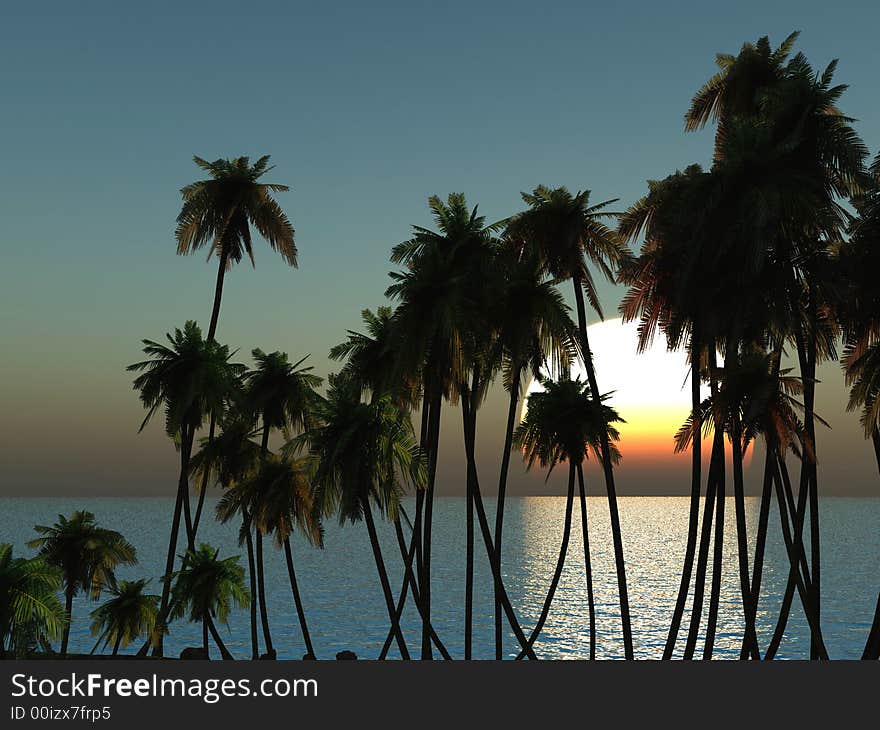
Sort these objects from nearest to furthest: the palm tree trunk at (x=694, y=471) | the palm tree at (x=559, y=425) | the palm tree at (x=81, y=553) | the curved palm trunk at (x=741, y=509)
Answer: the curved palm trunk at (x=741, y=509) < the palm tree trunk at (x=694, y=471) < the palm tree at (x=559, y=425) < the palm tree at (x=81, y=553)

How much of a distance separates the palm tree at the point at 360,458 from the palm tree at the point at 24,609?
11.6m

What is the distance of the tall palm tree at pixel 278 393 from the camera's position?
4969cm

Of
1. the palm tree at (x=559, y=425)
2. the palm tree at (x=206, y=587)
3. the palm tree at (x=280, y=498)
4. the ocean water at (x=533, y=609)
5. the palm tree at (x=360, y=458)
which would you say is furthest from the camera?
the ocean water at (x=533, y=609)

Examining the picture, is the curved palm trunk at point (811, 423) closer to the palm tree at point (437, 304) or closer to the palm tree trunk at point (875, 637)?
the palm tree trunk at point (875, 637)

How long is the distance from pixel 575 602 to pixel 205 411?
88870mm

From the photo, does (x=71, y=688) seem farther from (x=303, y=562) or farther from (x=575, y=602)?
(x=303, y=562)

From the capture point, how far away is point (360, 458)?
36.0 meters

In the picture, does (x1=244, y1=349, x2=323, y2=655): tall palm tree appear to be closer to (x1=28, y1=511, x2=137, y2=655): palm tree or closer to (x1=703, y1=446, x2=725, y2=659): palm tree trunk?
(x1=28, y1=511, x2=137, y2=655): palm tree

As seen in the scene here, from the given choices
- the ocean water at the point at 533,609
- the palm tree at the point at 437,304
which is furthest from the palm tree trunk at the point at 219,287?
the ocean water at the point at 533,609

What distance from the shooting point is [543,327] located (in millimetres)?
36969

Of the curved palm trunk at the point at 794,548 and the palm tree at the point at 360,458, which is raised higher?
the palm tree at the point at 360,458

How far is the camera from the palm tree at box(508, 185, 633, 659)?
3728cm

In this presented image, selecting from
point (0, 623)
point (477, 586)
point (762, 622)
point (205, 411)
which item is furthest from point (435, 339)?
point (477, 586)

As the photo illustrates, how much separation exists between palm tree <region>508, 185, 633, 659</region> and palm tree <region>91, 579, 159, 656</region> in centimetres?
2797
